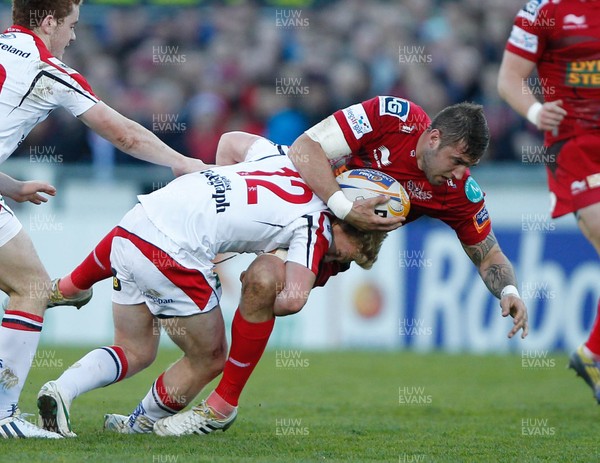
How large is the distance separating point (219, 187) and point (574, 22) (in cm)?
273

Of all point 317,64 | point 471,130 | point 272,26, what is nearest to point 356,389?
point 471,130

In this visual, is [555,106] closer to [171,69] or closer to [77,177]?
[77,177]

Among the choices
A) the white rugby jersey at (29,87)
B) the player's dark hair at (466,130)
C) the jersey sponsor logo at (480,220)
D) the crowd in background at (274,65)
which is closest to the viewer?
the white rugby jersey at (29,87)

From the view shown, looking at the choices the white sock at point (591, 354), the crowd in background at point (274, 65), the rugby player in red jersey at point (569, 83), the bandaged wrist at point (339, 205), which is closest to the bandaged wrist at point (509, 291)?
the rugby player in red jersey at point (569, 83)

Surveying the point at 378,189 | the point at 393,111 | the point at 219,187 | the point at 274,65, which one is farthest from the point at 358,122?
the point at 274,65

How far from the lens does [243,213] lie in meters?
5.90

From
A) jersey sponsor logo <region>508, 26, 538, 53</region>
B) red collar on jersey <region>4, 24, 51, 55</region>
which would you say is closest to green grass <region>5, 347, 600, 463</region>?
red collar on jersey <region>4, 24, 51, 55</region>

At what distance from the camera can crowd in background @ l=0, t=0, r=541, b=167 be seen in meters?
13.4

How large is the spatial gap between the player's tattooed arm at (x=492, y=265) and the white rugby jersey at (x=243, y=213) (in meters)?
1.10

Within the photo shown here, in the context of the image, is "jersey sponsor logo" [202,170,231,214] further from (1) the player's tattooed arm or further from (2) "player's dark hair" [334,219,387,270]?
(1) the player's tattooed arm

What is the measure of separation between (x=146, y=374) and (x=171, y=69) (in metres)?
5.62

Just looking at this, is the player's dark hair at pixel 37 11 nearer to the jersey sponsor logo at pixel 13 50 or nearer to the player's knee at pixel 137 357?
the jersey sponsor logo at pixel 13 50

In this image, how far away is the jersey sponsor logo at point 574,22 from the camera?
275 inches

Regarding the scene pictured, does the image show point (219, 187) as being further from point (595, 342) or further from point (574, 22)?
point (595, 342)
